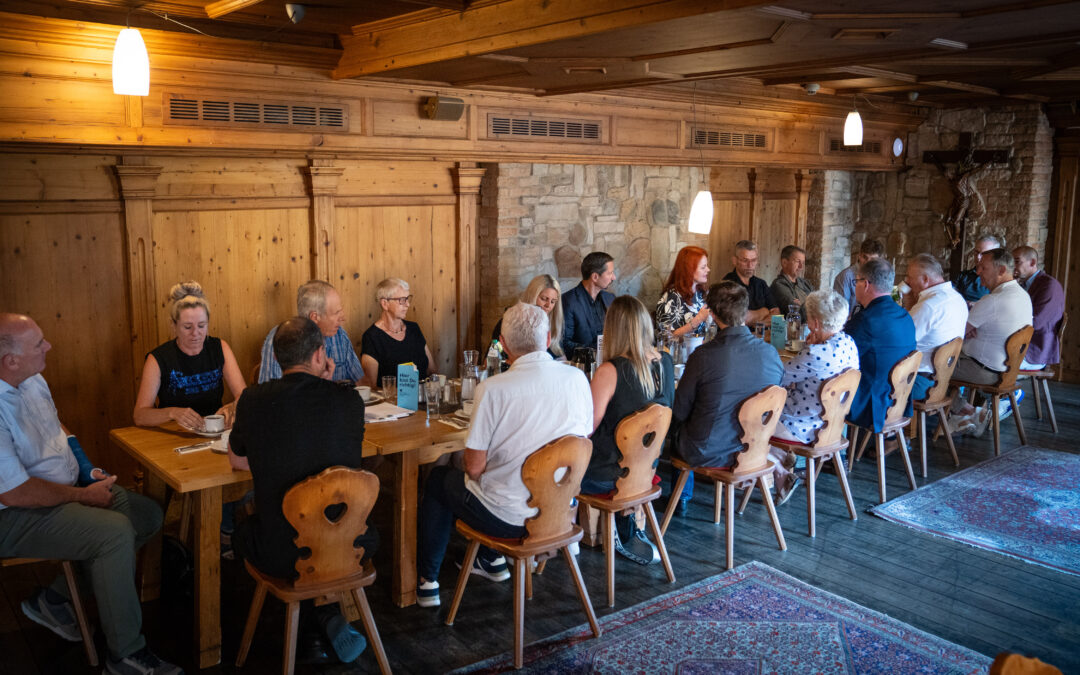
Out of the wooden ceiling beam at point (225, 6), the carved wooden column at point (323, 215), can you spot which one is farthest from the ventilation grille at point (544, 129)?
the wooden ceiling beam at point (225, 6)

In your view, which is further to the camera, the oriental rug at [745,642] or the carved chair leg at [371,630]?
the oriental rug at [745,642]

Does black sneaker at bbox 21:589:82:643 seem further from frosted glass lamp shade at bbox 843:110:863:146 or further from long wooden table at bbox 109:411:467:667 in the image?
frosted glass lamp shade at bbox 843:110:863:146

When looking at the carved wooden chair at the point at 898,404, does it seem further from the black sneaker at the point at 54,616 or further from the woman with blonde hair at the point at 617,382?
the black sneaker at the point at 54,616

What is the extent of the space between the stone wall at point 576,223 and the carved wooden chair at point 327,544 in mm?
3228

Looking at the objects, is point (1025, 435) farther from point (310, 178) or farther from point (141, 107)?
point (141, 107)

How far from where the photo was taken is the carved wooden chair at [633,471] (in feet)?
12.4

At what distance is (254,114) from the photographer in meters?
4.82

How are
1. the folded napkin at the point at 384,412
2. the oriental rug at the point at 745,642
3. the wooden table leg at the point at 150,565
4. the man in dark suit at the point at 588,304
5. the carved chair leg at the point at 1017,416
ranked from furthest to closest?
the carved chair leg at the point at 1017,416, the man in dark suit at the point at 588,304, the folded napkin at the point at 384,412, the wooden table leg at the point at 150,565, the oriental rug at the point at 745,642

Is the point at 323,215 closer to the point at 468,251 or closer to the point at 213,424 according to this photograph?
the point at 468,251

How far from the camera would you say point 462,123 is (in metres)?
5.74

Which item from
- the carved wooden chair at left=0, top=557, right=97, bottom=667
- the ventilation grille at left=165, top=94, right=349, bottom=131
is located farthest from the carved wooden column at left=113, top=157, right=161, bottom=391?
the carved wooden chair at left=0, top=557, right=97, bottom=667

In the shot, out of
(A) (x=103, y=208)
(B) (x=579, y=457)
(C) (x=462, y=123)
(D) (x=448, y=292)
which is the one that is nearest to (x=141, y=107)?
(A) (x=103, y=208)

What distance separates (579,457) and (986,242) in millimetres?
5721

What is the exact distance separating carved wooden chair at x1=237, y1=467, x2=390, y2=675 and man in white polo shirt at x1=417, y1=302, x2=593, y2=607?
1.58 feet
